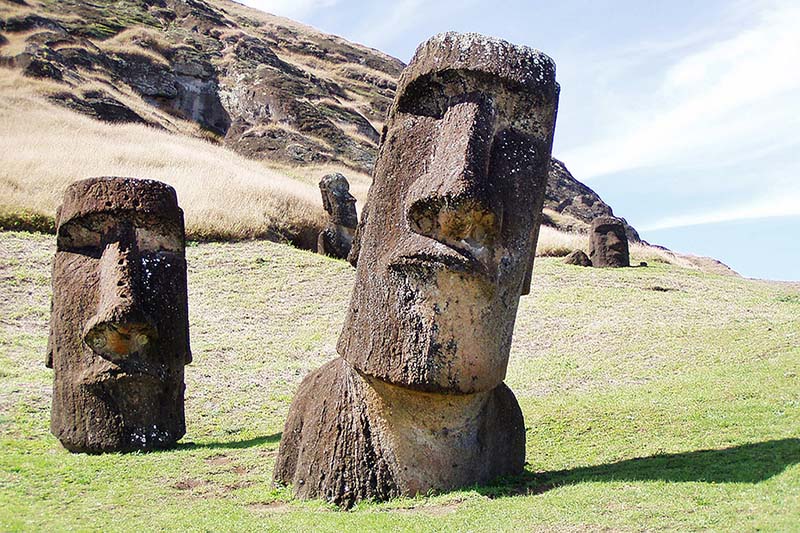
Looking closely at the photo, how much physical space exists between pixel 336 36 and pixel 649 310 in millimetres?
70888

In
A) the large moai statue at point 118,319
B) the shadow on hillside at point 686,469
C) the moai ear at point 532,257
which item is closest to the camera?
the shadow on hillside at point 686,469

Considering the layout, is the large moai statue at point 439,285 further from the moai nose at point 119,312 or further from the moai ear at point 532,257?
the moai nose at point 119,312

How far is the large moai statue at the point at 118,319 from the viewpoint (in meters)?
8.77

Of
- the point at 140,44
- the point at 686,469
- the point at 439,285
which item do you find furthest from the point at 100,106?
the point at 686,469

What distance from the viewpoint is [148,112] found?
39.8m

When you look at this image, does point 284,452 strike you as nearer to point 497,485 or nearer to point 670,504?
point 497,485

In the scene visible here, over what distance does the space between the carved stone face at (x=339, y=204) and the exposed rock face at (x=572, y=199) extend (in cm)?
2701

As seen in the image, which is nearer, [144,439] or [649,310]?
[144,439]

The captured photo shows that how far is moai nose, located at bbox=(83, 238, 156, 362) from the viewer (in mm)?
8625

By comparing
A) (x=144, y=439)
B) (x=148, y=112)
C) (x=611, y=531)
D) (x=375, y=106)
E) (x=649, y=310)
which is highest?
(x=375, y=106)

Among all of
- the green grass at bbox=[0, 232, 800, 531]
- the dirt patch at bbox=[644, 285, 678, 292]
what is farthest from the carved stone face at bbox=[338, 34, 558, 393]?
the dirt patch at bbox=[644, 285, 678, 292]

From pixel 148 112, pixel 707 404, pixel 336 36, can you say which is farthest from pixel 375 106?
pixel 707 404

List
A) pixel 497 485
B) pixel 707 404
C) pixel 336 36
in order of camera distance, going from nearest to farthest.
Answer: pixel 497 485 < pixel 707 404 < pixel 336 36

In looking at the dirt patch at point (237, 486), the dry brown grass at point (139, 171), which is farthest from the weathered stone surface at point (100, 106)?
the dirt patch at point (237, 486)
